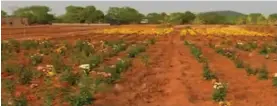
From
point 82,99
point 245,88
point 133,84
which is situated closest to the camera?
point 82,99

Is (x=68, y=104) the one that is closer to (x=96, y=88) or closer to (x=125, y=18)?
(x=96, y=88)

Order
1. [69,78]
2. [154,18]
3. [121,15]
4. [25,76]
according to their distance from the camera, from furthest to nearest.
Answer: [154,18] < [121,15] < [25,76] < [69,78]

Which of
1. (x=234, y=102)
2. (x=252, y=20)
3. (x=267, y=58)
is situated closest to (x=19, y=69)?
(x=234, y=102)

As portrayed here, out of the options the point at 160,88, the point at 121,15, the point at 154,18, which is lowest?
the point at 154,18

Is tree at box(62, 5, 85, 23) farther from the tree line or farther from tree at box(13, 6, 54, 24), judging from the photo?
tree at box(13, 6, 54, 24)

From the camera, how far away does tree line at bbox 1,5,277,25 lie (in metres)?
70.8

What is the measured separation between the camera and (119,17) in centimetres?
8025

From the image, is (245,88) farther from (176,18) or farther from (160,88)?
(176,18)

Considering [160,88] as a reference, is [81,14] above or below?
below

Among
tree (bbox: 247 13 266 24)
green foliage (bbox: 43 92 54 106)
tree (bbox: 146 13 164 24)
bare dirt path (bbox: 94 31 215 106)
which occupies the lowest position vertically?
tree (bbox: 146 13 164 24)

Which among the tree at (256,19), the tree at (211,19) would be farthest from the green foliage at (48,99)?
the tree at (211,19)

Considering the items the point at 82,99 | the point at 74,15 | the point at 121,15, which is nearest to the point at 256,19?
the point at 121,15

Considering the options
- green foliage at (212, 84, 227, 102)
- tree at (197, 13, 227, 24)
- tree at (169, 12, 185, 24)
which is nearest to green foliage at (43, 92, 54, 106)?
green foliage at (212, 84, 227, 102)

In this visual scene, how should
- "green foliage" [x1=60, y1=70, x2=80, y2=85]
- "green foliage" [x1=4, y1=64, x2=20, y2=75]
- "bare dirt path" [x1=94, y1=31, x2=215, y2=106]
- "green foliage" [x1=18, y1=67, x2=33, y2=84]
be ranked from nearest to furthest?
"bare dirt path" [x1=94, y1=31, x2=215, y2=106] < "green foliage" [x1=60, y1=70, x2=80, y2=85] < "green foliage" [x1=18, y1=67, x2=33, y2=84] < "green foliage" [x1=4, y1=64, x2=20, y2=75]
